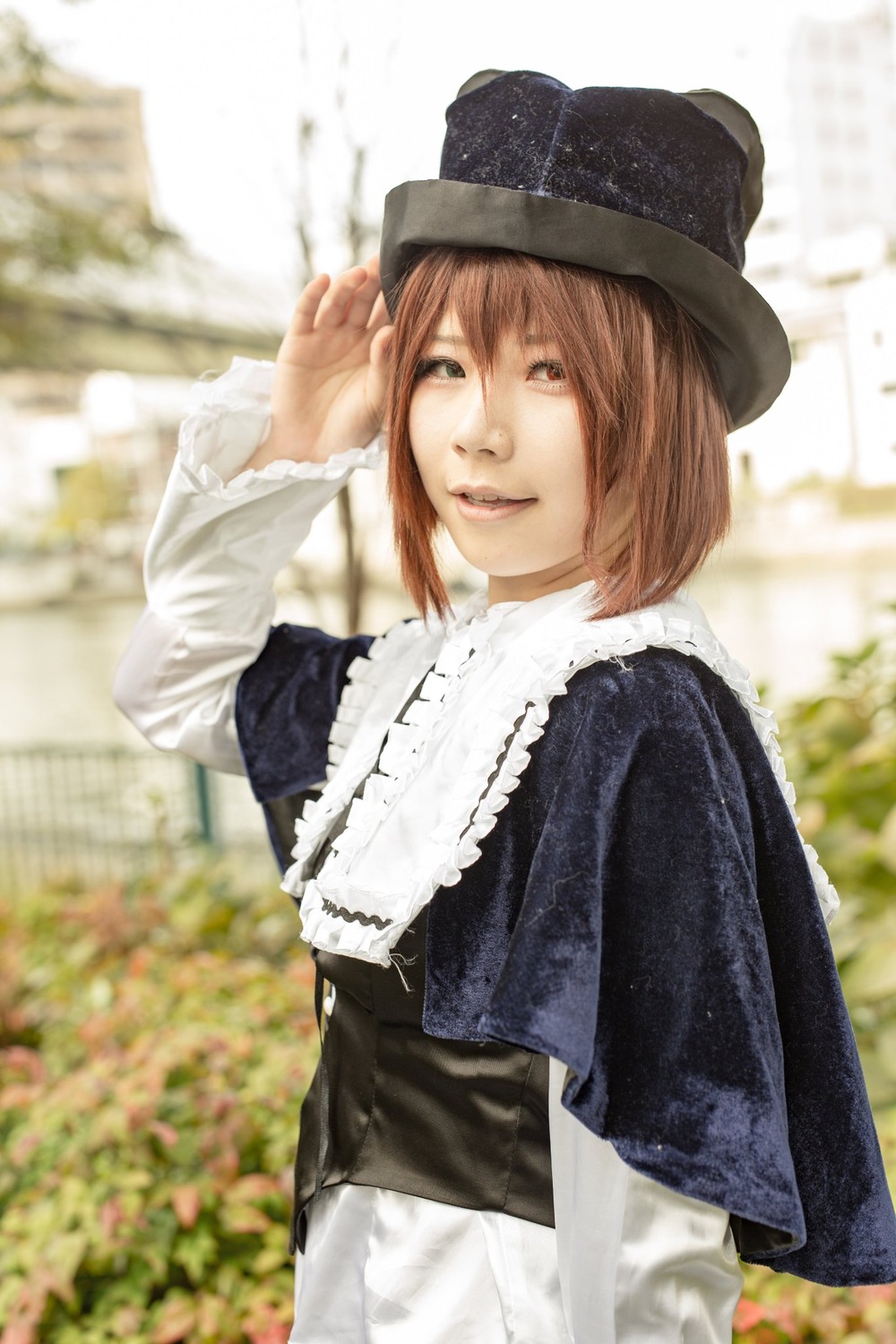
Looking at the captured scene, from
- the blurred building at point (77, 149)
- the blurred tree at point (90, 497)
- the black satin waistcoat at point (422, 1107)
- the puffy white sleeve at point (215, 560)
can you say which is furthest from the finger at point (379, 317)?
the blurred tree at point (90, 497)

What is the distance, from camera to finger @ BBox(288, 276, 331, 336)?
1061 mm

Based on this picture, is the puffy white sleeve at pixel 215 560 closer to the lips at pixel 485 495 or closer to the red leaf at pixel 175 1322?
the lips at pixel 485 495

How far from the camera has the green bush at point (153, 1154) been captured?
5.81 feet

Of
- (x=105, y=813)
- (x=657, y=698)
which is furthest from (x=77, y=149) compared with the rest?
(x=657, y=698)

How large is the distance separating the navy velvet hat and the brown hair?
20 mm

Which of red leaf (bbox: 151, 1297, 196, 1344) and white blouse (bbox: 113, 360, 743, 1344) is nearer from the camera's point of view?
white blouse (bbox: 113, 360, 743, 1344)

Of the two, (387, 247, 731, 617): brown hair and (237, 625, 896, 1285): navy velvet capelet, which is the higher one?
(387, 247, 731, 617): brown hair

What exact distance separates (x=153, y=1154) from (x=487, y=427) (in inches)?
64.2

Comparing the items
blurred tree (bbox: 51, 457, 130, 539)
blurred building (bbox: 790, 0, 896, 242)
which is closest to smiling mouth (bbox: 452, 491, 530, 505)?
blurred building (bbox: 790, 0, 896, 242)

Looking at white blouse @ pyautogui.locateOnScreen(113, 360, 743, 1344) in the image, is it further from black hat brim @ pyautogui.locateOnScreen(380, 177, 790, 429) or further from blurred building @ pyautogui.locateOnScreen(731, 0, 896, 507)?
blurred building @ pyautogui.locateOnScreen(731, 0, 896, 507)

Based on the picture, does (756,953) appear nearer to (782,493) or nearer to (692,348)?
(692,348)

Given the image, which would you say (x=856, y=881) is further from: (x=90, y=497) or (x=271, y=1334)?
(x=90, y=497)

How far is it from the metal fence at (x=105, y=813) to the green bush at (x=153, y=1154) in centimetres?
98

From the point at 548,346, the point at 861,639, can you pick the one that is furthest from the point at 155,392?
the point at 548,346
